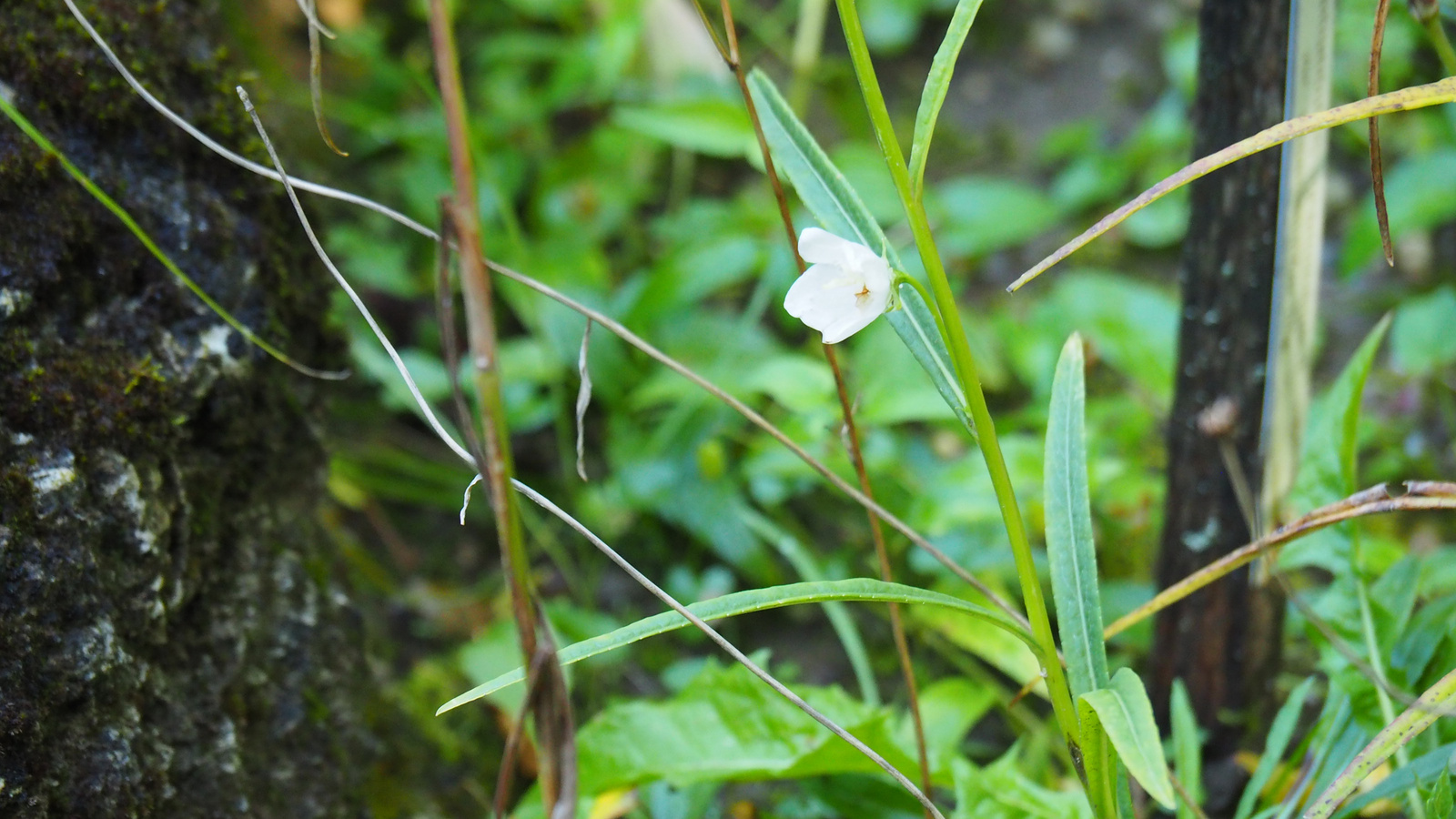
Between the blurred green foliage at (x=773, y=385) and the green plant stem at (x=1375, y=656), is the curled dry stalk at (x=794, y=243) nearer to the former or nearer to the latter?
the blurred green foliage at (x=773, y=385)

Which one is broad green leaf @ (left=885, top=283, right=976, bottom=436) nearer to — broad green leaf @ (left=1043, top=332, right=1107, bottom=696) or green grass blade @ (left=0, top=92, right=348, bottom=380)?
broad green leaf @ (left=1043, top=332, right=1107, bottom=696)

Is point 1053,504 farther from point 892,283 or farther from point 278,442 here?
point 278,442

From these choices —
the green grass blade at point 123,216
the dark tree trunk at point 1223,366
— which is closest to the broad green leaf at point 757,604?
the green grass blade at point 123,216

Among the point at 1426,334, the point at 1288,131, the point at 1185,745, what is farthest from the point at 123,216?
the point at 1426,334

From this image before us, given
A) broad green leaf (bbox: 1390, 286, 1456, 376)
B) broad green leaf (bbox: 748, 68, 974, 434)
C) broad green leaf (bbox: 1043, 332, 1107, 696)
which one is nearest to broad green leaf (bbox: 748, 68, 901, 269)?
broad green leaf (bbox: 748, 68, 974, 434)

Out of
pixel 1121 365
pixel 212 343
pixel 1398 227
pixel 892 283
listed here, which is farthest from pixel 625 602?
A: pixel 1398 227

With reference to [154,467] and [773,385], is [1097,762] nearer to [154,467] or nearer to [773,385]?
[773,385]
